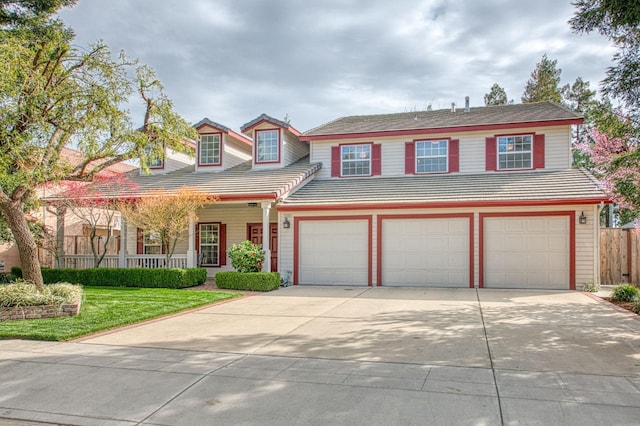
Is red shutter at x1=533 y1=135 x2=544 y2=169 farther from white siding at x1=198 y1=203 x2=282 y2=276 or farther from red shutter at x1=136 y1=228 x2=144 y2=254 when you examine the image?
red shutter at x1=136 y1=228 x2=144 y2=254

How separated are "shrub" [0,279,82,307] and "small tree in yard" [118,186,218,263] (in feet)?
15.5

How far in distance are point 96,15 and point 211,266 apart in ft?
32.8

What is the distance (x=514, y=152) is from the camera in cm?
1619

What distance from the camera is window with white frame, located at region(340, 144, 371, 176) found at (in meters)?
17.5

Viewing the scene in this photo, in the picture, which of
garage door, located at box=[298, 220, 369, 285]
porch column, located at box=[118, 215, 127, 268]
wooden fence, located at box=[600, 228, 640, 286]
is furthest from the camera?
porch column, located at box=[118, 215, 127, 268]

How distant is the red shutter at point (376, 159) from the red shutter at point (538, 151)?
208 inches

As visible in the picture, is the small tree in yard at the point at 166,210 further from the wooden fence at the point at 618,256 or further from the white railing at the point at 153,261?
the wooden fence at the point at 618,256

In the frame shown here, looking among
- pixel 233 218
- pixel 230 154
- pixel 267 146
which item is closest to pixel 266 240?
pixel 233 218

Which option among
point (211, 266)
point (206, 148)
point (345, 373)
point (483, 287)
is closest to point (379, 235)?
point (483, 287)

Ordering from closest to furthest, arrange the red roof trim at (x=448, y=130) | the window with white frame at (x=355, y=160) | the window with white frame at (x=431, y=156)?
the red roof trim at (x=448, y=130) → the window with white frame at (x=431, y=156) → the window with white frame at (x=355, y=160)

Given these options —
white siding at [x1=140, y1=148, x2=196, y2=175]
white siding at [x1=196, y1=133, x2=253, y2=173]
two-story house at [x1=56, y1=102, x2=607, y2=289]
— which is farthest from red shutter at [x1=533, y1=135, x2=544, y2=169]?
white siding at [x1=140, y1=148, x2=196, y2=175]

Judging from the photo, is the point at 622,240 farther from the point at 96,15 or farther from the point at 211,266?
the point at 96,15

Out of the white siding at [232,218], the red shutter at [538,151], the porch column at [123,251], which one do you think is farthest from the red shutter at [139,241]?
the red shutter at [538,151]

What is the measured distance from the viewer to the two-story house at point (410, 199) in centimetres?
1360
